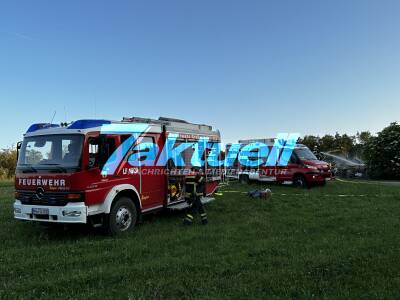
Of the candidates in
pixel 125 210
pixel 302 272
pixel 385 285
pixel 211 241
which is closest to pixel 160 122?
pixel 125 210

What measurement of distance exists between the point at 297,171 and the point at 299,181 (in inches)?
20.2

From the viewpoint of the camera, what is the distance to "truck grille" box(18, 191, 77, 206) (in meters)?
8.25

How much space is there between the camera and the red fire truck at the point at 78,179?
8.23 m

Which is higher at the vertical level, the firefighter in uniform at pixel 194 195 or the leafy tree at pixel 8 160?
the leafy tree at pixel 8 160

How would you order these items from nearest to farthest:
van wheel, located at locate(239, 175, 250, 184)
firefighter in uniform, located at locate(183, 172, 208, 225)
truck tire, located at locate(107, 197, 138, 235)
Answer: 1. truck tire, located at locate(107, 197, 138, 235)
2. firefighter in uniform, located at locate(183, 172, 208, 225)
3. van wheel, located at locate(239, 175, 250, 184)

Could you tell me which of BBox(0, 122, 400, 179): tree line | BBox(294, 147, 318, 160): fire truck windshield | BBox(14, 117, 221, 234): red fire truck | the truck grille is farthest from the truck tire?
BBox(0, 122, 400, 179): tree line

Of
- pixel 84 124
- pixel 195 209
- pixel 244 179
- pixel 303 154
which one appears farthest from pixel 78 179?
pixel 244 179

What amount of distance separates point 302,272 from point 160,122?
21.5 feet

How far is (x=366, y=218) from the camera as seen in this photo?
10.4m

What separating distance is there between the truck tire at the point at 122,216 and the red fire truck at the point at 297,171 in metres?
11.6

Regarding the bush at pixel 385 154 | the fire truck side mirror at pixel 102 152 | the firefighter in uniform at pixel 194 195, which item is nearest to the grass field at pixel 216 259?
the firefighter in uniform at pixel 194 195

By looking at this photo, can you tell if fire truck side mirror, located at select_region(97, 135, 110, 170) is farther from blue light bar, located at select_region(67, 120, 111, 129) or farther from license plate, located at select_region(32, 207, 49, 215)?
license plate, located at select_region(32, 207, 49, 215)

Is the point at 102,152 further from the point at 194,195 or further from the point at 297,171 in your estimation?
the point at 297,171

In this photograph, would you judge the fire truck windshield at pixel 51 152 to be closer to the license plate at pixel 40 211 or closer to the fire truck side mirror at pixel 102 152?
the fire truck side mirror at pixel 102 152
